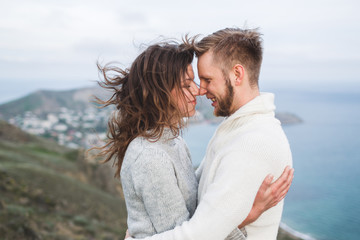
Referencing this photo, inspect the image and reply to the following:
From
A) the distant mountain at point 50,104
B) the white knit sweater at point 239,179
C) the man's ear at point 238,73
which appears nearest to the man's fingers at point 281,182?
the white knit sweater at point 239,179

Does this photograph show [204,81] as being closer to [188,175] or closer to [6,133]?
[188,175]

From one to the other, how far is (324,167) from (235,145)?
179 feet

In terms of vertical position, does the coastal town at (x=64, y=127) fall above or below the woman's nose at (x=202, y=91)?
below

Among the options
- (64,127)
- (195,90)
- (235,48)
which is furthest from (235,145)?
(64,127)

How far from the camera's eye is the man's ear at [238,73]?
288cm

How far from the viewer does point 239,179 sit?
2.20m

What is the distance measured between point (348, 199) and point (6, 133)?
117ft

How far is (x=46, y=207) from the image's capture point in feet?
40.1

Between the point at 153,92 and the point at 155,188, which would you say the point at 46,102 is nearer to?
the point at 153,92

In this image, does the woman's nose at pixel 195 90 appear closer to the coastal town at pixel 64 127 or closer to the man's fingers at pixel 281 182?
the man's fingers at pixel 281 182

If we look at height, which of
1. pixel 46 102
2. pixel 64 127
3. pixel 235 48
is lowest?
pixel 46 102

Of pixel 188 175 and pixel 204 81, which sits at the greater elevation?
pixel 204 81

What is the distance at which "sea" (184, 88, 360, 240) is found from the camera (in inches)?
1277

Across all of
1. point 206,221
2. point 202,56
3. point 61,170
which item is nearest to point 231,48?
point 202,56
